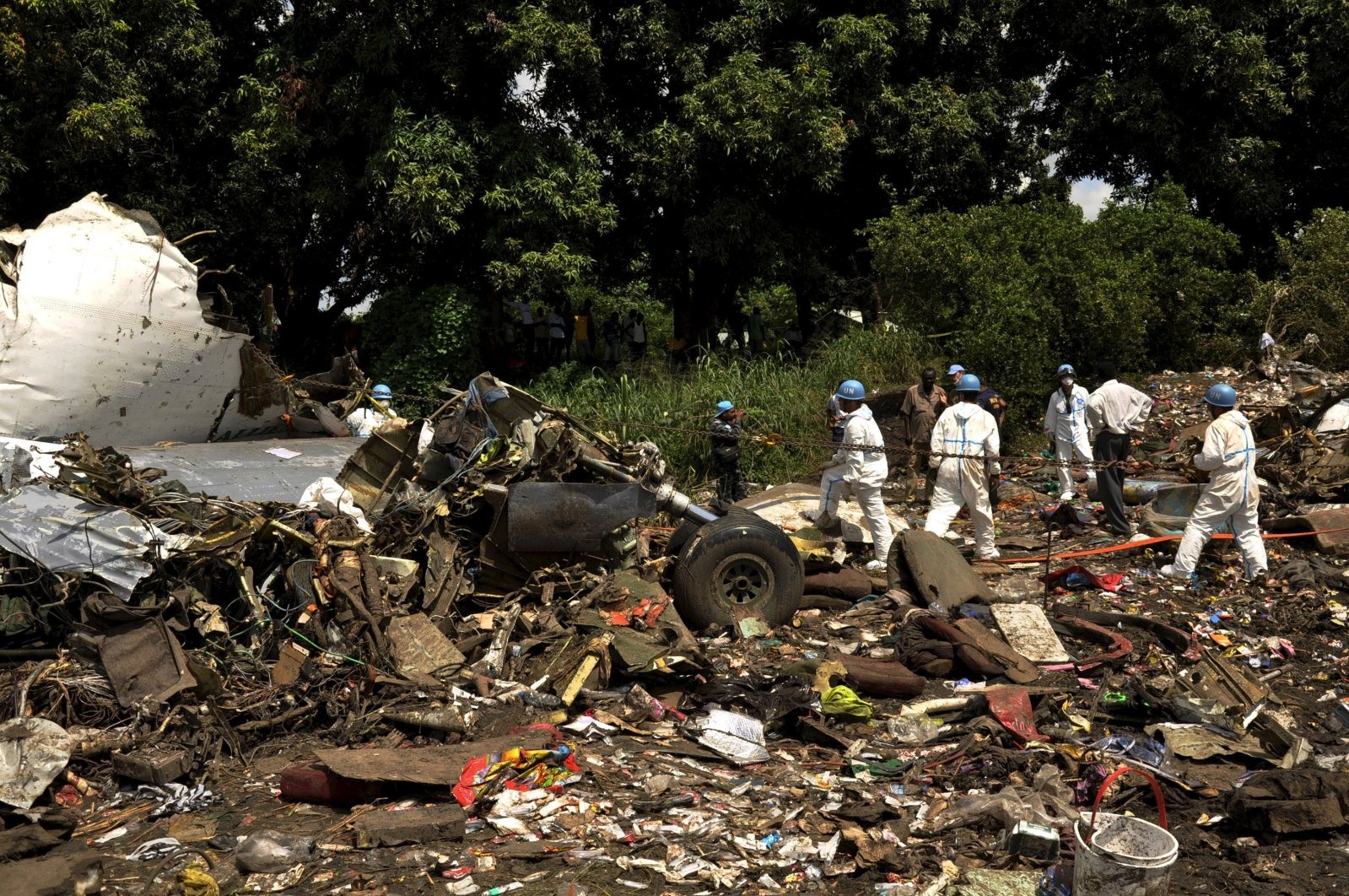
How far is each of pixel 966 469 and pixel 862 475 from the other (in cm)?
93

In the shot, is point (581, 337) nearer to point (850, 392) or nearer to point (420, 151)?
point (420, 151)

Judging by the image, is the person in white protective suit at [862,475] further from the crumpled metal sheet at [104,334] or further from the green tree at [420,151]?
the green tree at [420,151]

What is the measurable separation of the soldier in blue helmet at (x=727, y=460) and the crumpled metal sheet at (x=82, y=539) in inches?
267

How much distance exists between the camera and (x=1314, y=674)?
24.7 feet

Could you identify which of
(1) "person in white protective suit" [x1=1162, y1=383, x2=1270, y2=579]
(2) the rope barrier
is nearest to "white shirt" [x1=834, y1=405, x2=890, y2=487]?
(2) the rope barrier

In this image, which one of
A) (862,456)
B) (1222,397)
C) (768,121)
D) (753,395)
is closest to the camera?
(1222,397)

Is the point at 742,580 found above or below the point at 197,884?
above

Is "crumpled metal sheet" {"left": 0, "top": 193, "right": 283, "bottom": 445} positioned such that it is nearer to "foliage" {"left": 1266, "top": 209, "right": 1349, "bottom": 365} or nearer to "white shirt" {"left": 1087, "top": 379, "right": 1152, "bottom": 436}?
"white shirt" {"left": 1087, "top": 379, "right": 1152, "bottom": 436}

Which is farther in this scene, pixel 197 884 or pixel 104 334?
pixel 104 334

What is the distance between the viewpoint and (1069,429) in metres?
12.4

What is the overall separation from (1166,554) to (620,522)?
5.28 m

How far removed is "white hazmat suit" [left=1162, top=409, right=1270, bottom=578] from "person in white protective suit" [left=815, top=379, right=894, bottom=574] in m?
2.40

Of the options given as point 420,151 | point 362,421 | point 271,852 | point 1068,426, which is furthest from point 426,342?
point 271,852

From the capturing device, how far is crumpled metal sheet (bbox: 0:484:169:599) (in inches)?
272
